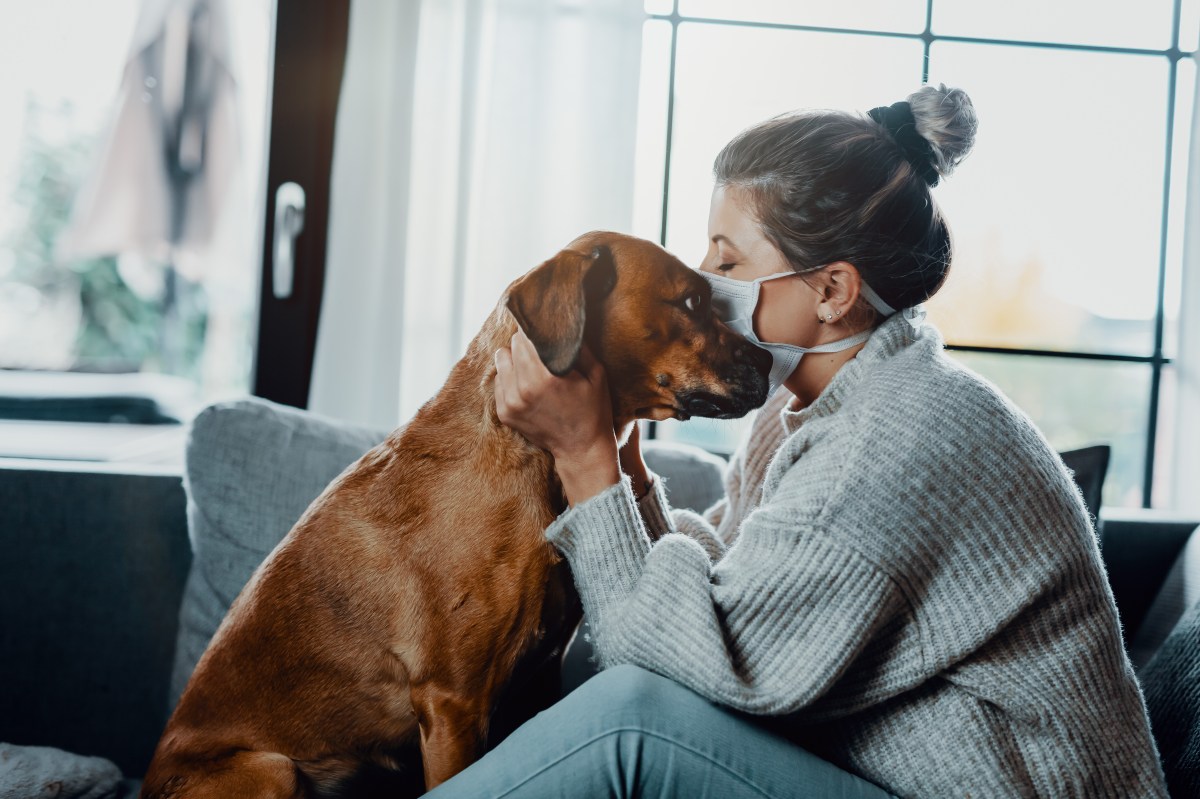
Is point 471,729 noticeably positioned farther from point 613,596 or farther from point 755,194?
point 755,194

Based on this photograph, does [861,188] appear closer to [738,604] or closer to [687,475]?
[738,604]

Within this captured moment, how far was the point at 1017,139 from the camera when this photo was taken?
2.91 m

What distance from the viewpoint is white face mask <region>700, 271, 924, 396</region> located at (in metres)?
1.34

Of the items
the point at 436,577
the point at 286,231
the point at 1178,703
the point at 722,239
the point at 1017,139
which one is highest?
the point at 1017,139

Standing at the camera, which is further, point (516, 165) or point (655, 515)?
point (516, 165)

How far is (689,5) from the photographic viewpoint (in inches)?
110

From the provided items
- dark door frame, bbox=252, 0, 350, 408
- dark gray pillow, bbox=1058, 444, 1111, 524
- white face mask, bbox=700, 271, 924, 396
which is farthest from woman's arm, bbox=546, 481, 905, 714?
dark door frame, bbox=252, 0, 350, 408

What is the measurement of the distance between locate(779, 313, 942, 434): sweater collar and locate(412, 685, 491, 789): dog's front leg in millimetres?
619

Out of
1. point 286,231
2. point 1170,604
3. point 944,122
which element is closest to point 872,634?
point 944,122

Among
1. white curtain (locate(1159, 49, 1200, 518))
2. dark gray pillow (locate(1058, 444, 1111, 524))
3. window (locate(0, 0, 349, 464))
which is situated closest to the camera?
dark gray pillow (locate(1058, 444, 1111, 524))

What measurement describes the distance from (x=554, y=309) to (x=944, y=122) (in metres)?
0.61

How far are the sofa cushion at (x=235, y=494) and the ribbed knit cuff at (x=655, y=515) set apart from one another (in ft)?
2.41

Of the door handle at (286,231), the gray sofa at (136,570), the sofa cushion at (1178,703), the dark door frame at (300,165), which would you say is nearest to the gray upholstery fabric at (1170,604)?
the gray sofa at (136,570)

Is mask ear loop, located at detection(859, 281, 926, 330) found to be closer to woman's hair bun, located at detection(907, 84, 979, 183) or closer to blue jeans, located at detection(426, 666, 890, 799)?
woman's hair bun, located at detection(907, 84, 979, 183)
